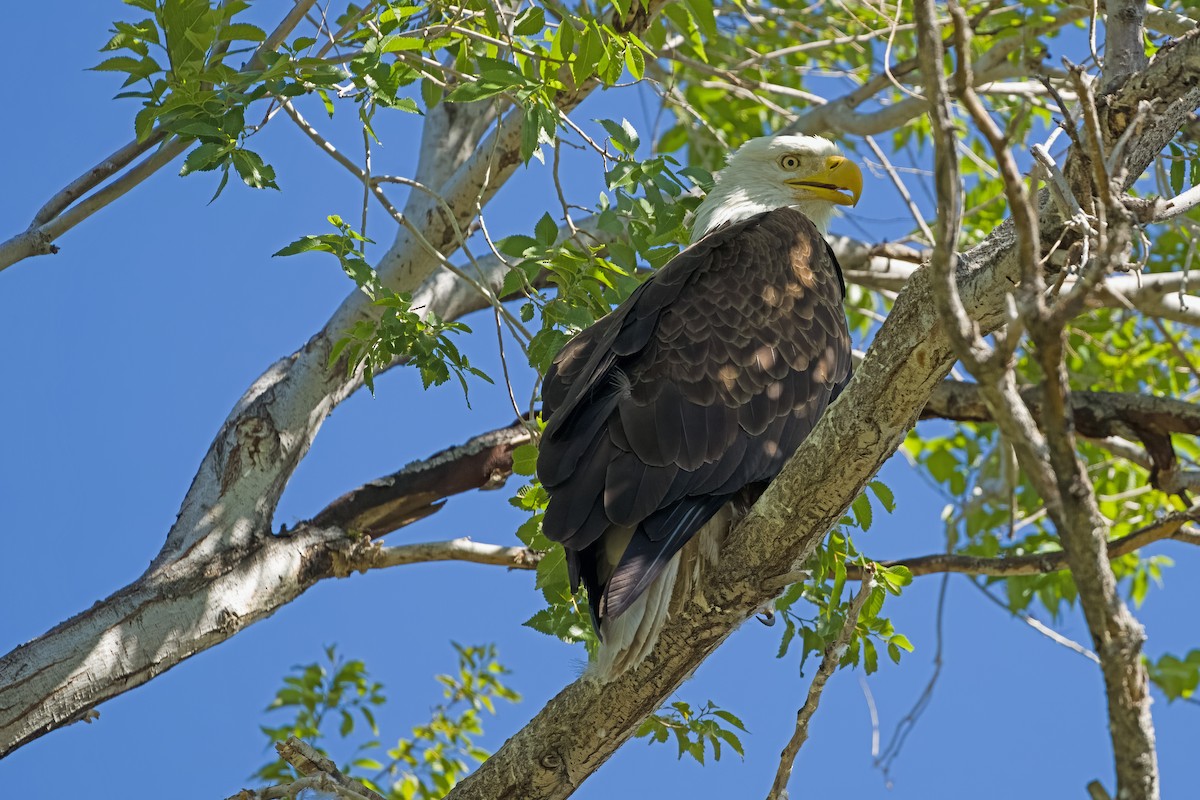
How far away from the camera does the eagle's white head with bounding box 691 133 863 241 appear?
15.8 ft

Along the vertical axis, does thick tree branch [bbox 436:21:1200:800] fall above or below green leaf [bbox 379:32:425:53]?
below

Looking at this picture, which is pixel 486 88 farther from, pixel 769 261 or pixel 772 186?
pixel 772 186

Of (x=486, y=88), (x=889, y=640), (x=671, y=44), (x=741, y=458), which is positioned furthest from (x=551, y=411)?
(x=671, y=44)

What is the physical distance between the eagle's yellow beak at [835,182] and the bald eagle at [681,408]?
0.55 m

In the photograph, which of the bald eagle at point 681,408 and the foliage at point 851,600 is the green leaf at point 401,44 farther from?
the foliage at point 851,600

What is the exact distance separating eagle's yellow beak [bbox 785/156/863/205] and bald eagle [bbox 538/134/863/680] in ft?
1.79

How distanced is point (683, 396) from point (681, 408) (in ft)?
0.14

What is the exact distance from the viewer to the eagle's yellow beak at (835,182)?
478 cm

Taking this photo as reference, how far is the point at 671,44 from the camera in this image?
630 cm

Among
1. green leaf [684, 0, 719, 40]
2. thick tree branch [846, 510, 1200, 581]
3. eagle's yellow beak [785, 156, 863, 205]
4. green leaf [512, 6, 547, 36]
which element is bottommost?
thick tree branch [846, 510, 1200, 581]

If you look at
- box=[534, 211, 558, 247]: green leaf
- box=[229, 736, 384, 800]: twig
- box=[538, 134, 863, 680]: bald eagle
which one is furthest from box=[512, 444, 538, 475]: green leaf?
box=[229, 736, 384, 800]: twig

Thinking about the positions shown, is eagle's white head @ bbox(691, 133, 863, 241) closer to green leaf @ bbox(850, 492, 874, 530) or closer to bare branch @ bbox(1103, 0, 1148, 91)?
green leaf @ bbox(850, 492, 874, 530)

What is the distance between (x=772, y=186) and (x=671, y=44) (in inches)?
65.8

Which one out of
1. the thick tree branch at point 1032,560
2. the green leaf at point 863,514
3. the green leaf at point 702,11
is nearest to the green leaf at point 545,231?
the green leaf at point 702,11
